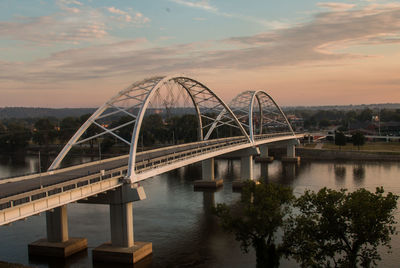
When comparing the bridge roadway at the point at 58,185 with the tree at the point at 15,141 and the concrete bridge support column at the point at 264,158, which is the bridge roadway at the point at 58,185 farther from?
the tree at the point at 15,141

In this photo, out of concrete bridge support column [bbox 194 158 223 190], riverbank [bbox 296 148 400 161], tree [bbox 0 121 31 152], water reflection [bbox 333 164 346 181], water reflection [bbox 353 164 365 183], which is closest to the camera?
concrete bridge support column [bbox 194 158 223 190]

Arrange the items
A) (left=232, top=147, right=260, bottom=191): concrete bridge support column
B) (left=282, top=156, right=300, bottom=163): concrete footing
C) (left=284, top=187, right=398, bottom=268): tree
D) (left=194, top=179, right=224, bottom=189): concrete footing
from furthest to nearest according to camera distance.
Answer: (left=282, top=156, right=300, bottom=163): concrete footing, (left=232, top=147, right=260, bottom=191): concrete bridge support column, (left=194, top=179, right=224, bottom=189): concrete footing, (left=284, top=187, right=398, bottom=268): tree

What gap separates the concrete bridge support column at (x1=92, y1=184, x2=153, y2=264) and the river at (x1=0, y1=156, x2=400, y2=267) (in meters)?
0.75

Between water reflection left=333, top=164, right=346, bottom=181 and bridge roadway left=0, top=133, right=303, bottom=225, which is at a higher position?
bridge roadway left=0, top=133, right=303, bottom=225

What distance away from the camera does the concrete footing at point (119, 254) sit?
2953cm

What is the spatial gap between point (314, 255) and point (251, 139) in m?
42.0

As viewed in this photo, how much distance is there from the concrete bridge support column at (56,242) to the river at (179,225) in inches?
25.5

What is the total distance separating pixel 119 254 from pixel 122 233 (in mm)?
1369

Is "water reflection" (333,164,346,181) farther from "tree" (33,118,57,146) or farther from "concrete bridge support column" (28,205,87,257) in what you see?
"tree" (33,118,57,146)

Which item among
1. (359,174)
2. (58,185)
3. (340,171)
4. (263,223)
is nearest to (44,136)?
(340,171)

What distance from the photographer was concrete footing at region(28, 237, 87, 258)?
30.9 meters

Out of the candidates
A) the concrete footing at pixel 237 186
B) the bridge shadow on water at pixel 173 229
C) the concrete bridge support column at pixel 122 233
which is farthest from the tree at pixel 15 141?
the concrete bridge support column at pixel 122 233

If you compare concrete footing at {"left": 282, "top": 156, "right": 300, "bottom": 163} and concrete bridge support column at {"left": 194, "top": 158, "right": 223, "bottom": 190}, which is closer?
concrete bridge support column at {"left": 194, "top": 158, "right": 223, "bottom": 190}

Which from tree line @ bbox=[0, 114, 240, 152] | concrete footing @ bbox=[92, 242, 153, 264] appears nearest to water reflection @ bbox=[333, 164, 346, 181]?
tree line @ bbox=[0, 114, 240, 152]
